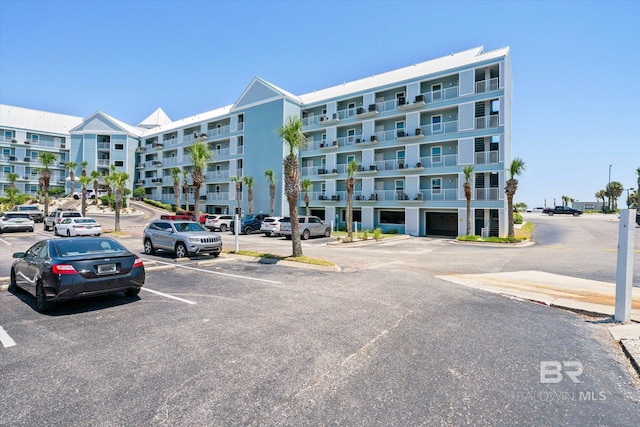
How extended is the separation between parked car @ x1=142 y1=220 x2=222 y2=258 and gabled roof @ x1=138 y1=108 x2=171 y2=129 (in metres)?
60.5

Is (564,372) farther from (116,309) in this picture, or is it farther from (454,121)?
(454,121)

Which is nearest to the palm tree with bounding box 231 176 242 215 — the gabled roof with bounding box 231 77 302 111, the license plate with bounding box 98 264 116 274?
the gabled roof with bounding box 231 77 302 111

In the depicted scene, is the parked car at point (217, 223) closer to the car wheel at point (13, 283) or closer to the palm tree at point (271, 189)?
the palm tree at point (271, 189)

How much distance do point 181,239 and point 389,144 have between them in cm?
2672

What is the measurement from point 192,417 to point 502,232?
31.0 metres

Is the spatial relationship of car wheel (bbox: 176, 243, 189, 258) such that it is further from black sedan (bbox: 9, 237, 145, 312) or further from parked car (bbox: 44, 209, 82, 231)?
parked car (bbox: 44, 209, 82, 231)

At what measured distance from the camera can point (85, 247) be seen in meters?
7.30

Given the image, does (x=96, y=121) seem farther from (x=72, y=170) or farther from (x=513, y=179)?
(x=513, y=179)

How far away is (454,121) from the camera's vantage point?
31906 mm

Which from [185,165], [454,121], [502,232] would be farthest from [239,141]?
[502,232]

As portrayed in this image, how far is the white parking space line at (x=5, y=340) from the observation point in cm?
504

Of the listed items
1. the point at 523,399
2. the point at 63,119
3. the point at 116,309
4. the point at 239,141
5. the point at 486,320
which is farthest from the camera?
the point at 63,119

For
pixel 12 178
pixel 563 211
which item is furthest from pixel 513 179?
pixel 12 178

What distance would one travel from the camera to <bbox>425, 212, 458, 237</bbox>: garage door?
3450 centimetres
